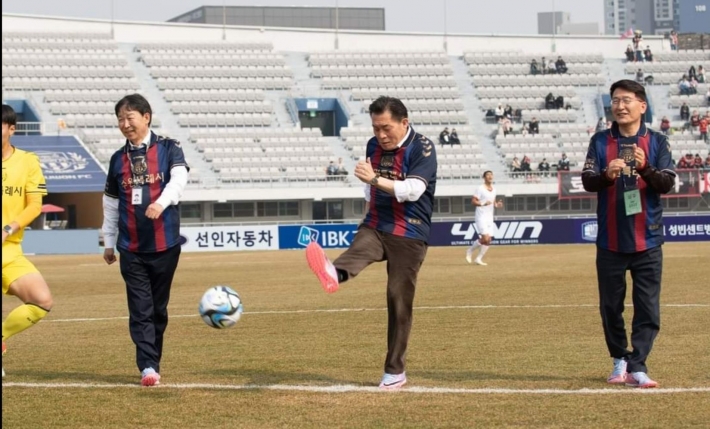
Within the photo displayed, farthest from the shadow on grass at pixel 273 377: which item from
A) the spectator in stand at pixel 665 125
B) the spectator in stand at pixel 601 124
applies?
the spectator in stand at pixel 665 125

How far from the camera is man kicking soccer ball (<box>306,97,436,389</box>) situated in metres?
8.62

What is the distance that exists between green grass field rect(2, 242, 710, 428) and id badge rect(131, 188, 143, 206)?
1447 mm

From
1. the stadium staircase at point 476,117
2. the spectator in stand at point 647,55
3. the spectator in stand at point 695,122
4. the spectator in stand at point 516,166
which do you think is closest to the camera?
the spectator in stand at point 516,166

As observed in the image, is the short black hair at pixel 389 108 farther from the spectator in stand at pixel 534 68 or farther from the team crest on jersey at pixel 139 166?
the spectator in stand at pixel 534 68

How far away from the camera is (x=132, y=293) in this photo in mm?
9383

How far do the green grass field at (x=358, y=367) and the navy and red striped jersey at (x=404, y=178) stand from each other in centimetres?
122

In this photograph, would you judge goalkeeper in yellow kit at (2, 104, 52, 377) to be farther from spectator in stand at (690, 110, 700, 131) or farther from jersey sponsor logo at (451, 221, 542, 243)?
spectator in stand at (690, 110, 700, 131)

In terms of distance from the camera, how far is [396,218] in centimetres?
888

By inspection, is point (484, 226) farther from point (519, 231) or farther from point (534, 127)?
point (534, 127)

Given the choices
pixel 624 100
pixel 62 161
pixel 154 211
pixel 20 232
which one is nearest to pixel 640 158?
pixel 624 100

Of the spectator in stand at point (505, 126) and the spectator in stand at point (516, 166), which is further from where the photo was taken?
the spectator in stand at point (505, 126)

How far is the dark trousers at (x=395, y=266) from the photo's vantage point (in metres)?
8.70

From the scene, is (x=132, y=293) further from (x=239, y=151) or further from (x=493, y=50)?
(x=493, y=50)

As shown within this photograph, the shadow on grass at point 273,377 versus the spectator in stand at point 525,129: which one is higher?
the spectator in stand at point 525,129
